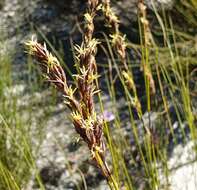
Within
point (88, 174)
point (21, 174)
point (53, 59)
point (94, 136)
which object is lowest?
point (88, 174)

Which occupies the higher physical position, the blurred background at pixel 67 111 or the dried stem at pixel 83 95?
the dried stem at pixel 83 95

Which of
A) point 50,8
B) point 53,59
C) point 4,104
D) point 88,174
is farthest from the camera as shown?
point 50,8

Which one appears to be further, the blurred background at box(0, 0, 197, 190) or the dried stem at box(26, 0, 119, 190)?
the blurred background at box(0, 0, 197, 190)

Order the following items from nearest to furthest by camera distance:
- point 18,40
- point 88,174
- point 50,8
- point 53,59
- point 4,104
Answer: point 53,59 → point 4,104 → point 88,174 → point 18,40 → point 50,8

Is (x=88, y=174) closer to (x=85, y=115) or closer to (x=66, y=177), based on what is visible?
(x=66, y=177)

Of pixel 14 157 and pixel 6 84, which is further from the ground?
pixel 6 84

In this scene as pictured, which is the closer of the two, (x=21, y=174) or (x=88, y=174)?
(x=21, y=174)

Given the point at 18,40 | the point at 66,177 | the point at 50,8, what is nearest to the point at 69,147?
the point at 66,177

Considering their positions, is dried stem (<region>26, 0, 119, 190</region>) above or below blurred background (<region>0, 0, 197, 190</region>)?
above

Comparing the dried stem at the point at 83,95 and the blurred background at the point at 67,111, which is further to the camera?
the blurred background at the point at 67,111

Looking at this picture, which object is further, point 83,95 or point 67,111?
point 67,111

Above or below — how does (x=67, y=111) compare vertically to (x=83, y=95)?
below
